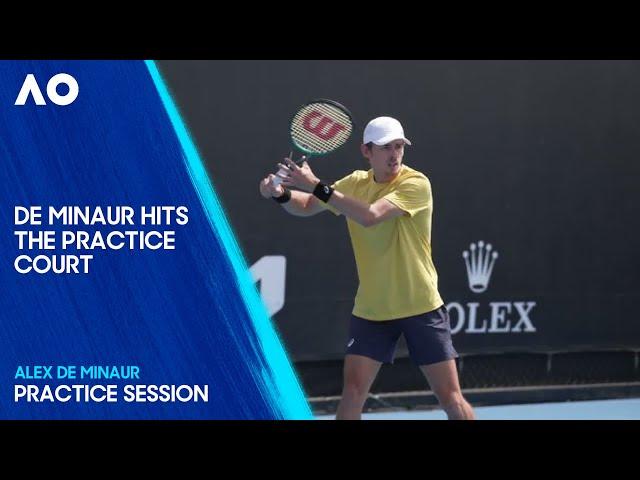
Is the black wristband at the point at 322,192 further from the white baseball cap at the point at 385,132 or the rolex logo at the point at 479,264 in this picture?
the rolex logo at the point at 479,264

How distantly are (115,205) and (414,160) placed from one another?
1.64m

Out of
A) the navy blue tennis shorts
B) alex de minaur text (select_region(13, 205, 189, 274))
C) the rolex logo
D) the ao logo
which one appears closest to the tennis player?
the navy blue tennis shorts

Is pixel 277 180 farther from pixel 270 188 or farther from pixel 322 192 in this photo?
pixel 322 192

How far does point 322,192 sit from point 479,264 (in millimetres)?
1943

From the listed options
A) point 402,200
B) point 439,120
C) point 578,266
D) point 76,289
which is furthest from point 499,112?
point 76,289

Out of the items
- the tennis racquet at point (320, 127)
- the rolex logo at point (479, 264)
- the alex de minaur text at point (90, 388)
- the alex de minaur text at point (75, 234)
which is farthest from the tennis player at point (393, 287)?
the rolex logo at point (479, 264)

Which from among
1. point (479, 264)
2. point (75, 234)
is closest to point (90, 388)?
point (75, 234)

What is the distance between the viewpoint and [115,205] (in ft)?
20.8

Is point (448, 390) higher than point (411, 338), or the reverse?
point (411, 338)

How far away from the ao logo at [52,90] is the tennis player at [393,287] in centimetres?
123

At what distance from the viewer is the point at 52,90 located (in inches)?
252

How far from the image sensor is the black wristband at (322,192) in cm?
557

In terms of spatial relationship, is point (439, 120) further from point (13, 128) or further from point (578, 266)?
point (13, 128)

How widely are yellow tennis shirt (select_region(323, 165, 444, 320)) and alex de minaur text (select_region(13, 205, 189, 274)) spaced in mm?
1055
